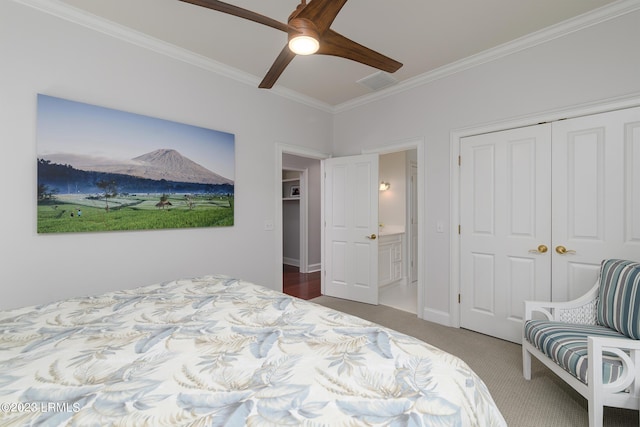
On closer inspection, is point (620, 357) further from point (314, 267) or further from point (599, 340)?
point (314, 267)

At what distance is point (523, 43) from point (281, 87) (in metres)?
2.55

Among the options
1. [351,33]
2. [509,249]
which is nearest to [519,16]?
[351,33]

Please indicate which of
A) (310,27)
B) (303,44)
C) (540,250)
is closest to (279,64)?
(303,44)

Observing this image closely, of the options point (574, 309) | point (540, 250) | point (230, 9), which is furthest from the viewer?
point (540, 250)

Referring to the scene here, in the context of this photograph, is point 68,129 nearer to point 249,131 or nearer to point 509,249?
point 249,131

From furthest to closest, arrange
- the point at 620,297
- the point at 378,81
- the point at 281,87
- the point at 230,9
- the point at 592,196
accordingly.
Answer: the point at 281,87, the point at 378,81, the point at 592,196, the point at 620,297, the point at 230,9

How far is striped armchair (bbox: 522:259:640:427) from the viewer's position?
146cm

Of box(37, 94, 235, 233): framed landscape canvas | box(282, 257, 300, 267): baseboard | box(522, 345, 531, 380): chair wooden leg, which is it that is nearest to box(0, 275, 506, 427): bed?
box(37, 94, 235, 233): framed landscape canvas

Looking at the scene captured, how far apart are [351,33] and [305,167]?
3579 mm

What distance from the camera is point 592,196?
2314mm

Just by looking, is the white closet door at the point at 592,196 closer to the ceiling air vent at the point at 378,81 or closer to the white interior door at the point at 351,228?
the ceiling air vent at the point at 378,81

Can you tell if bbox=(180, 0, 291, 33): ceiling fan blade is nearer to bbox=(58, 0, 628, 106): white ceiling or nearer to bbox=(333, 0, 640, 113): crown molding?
bbox=(58, 0, 628, 106): white ceiling

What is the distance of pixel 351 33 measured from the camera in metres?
2.54

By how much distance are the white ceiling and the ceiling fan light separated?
84cm
